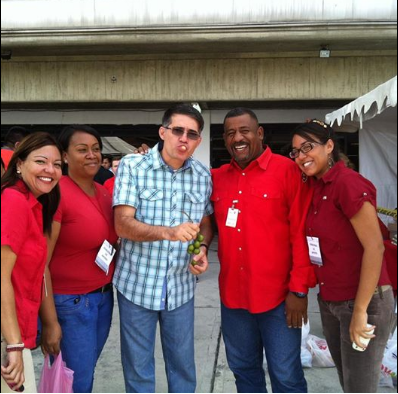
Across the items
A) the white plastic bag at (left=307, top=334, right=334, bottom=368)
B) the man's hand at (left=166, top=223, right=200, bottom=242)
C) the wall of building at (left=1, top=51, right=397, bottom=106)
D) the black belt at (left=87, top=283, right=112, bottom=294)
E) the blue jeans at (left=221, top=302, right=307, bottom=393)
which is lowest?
Result: the white plastic bag at (left=307, top=334, right=334, bottom=368)

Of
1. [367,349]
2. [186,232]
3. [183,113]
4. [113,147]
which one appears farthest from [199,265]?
[113,147]

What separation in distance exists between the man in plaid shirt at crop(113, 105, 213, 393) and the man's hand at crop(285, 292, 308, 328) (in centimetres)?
52

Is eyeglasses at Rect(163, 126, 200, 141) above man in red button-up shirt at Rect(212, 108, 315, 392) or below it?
above

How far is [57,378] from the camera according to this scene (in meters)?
2.05

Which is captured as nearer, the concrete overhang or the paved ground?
the paved ground

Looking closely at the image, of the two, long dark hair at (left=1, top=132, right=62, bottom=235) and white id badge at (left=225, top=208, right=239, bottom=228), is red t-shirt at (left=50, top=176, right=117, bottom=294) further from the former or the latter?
white id badge at (left=225, top=208, right=239, bottom=228)

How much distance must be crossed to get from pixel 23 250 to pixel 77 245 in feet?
2.10

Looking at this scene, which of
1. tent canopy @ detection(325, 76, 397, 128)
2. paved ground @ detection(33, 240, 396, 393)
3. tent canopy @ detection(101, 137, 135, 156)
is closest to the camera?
tent canopy @ detection(325, 76, 397, 128)

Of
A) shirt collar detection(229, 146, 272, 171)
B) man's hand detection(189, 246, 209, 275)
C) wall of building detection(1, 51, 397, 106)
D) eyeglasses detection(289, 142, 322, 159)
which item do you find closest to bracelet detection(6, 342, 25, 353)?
man's hand detection(189, 246, 209, 275)

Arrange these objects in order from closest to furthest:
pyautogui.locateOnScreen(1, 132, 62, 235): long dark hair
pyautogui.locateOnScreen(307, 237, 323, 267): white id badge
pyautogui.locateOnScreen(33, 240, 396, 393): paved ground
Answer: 1. pyautogui.locateOnScreen(1, 132, 62, 235): long dark hair
2. pyautogui.locateOnScreen(307, 237, 323, 267): white id badge
3. pyautogui.locateOnScreen(33, 240, 396, 393): paved ground

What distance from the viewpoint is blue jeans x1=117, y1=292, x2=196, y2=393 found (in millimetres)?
2328

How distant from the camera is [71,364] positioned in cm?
229

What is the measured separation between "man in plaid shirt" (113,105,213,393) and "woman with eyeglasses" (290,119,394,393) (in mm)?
623

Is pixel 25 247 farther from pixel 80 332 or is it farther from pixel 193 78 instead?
pixel 193 78
